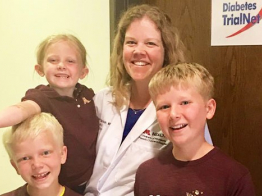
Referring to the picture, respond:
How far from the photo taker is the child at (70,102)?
1539 mm

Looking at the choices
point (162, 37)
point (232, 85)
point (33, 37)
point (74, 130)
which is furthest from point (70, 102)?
point (33, 37)

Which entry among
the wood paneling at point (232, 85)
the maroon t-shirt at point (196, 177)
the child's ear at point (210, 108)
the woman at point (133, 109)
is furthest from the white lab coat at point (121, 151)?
the wood paneling at point (232, 85)

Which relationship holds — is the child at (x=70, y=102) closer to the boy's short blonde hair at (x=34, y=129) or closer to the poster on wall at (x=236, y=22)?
the boy's short blonde hair at (x=34, y=129)

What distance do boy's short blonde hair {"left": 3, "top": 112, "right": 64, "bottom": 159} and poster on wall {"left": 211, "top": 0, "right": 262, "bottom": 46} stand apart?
1.01m

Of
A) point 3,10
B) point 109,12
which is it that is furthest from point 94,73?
point 3,10

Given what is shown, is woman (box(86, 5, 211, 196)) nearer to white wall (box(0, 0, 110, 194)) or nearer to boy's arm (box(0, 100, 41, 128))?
boy's arm (box(0, 100, 41, 128))

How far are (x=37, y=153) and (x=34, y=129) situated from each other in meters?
0.08

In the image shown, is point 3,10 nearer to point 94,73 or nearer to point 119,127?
point 94,73

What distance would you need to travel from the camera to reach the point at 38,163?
53.7 inches

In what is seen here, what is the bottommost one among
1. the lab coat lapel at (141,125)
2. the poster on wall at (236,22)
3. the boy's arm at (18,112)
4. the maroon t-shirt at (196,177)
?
the maroon t-shirt at (196,177)

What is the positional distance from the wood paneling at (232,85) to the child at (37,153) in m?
0.97

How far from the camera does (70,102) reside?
1.60 meters

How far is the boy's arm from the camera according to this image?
1.26m

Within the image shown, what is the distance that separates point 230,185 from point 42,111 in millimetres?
720
